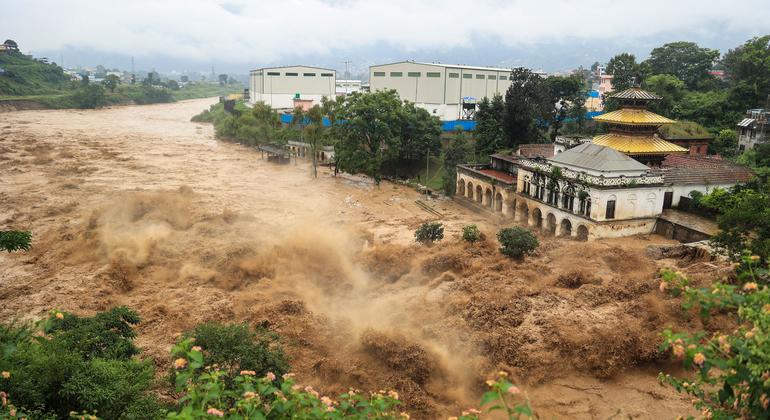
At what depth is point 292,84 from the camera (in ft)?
305

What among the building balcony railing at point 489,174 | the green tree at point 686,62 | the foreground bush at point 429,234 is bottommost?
the foreground bush at point 429,234

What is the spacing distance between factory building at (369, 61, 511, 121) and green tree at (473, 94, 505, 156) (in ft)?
66.9

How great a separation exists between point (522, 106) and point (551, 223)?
15.2 m

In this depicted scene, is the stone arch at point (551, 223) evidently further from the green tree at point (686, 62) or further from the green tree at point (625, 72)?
the green tree at point (686, 62)

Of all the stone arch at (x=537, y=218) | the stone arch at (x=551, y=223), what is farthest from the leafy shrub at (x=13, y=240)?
the stone arch at (x=537, y=218)

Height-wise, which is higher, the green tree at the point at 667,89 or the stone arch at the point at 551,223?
the green tree at the point at 667,89

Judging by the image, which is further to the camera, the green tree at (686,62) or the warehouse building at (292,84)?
the warehouse building at (292,84)

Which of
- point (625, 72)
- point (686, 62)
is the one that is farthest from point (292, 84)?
point (686, 62)

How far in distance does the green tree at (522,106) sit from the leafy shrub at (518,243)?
65.4 feet

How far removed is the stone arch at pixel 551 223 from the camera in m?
33.9

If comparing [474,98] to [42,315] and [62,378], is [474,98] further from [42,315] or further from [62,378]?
[62,378]

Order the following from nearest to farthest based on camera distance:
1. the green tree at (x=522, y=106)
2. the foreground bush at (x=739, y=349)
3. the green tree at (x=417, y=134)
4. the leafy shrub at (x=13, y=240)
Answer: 1. the foreground bush at (x=739, y=349)
2. the leafy shrub at (x=13, y=240)
3. the green tree at (x=522, y=106)
4. the green tree at (x=417, y=134)

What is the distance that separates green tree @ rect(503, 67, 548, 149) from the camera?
45812 mm

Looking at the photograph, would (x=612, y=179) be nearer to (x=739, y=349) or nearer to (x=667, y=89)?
(x=739, y=349)
